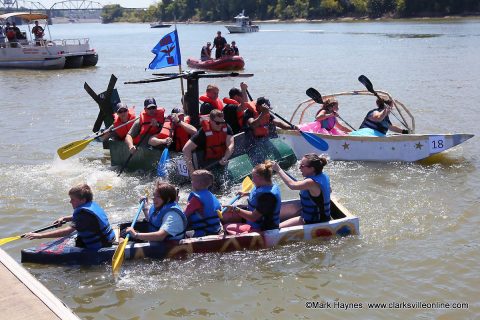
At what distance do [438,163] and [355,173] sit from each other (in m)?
1.75

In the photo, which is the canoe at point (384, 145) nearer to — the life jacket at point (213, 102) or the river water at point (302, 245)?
the river water at point (302, 245)

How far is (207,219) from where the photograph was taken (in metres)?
7.26

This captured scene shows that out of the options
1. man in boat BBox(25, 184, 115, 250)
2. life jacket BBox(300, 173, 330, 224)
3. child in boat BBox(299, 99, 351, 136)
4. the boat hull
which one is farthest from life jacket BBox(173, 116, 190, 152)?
man in boat BBox(25, 184, 115, 250)

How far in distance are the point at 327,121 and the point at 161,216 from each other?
6.06m

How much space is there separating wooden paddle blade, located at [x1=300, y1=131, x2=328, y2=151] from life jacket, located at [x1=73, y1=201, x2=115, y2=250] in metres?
4.87

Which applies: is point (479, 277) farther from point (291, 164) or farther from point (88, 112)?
point (88, 112)

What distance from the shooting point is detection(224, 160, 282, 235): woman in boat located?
709 centimetres

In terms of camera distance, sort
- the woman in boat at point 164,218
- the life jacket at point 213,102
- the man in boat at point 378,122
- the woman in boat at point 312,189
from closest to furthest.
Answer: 1. the woman in boat at point 164,218
2. the woman in boat at point 312,189
3. the life jacket at point 213,102
4. the man in boat at point 378,122

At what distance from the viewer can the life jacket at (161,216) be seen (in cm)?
684

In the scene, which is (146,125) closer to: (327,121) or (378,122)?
(327,121)

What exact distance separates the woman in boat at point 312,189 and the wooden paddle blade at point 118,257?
6.39 ft

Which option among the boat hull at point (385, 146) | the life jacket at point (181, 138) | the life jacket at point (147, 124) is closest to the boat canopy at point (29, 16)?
the life jacket at point (147, 124)

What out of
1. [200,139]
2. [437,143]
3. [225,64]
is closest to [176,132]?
[200,139]

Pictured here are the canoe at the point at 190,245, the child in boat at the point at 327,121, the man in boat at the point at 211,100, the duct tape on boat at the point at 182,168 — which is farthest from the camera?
the child in boat at the point at 327,121
